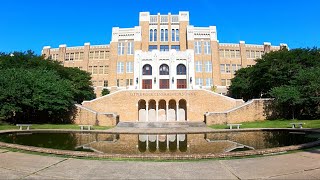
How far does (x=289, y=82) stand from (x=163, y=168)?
3447 centimetres

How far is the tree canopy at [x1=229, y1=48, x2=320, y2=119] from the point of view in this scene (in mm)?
31875

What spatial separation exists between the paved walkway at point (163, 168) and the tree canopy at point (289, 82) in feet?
86.7

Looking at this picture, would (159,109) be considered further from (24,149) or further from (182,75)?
(24,149)

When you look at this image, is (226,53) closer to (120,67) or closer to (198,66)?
(198,66)

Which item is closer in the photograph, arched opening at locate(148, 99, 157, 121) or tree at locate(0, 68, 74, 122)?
tree at locate(0, 68, 74, 122)

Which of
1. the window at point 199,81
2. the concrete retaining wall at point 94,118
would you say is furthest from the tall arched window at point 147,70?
the concrete retaining wall at point 94,118

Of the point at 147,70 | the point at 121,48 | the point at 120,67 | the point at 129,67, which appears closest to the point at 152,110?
the point at 147,70

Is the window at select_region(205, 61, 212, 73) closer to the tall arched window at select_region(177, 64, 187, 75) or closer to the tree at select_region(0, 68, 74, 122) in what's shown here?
the tall arched window at select_region(177, 64, 187, 75)

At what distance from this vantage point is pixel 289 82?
36.4 meters

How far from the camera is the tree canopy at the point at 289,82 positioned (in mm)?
31875

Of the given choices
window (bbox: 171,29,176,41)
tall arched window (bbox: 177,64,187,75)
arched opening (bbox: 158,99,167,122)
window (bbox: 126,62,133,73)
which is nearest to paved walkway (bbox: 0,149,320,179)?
arched opening (bbox: 158,99,167,122)

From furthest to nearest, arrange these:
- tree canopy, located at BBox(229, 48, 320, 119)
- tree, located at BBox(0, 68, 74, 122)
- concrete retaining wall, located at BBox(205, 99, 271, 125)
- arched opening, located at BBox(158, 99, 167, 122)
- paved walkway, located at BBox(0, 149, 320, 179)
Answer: arched opening, located at BBox(158, 99, 167, 122), concrete retaining wall, located at BBox(205, 99, 271, 125), tree canopy, located at BBox(229, 48, 320, 119), tree, located at BBox(0, 68, 74, 122), paved walkway, located at BBox(0, 149, 320, 179)

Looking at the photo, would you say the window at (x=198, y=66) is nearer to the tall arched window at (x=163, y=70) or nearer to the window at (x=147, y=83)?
the tall arched window at (x=163, y=70)

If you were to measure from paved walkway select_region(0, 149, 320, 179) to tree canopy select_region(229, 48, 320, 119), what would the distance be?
26432 millimetres
